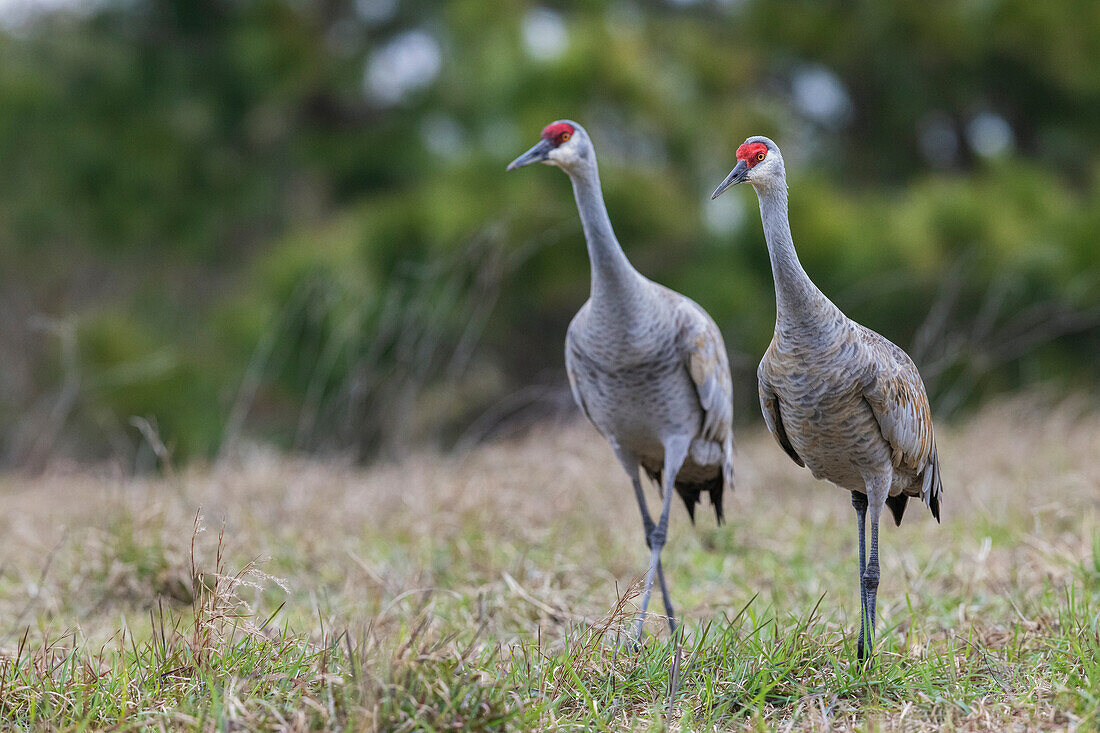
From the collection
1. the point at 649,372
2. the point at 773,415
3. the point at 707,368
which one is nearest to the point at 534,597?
the point at 649,372

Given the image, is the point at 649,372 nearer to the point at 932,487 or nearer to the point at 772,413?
the point at 772,413

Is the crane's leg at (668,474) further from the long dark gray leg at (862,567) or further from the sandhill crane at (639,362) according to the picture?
the long dark gray leg at (862,567)

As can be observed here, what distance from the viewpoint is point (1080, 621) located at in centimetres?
273

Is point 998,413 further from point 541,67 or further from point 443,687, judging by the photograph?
point 443,687

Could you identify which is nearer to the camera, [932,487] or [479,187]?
[932,487]

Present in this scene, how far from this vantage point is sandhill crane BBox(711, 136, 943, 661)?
7.67 ft

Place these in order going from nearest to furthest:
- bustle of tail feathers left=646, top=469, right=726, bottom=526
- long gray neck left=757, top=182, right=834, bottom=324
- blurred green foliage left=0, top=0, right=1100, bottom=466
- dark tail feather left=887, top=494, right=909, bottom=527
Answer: long gray neck left=757, top=182, right=834, bottom=324, dark tail feather left=887, top=494, right=909, bottom=527, bustle of tail feathers left=646, top=469, right=726, bottom=526, blurred green foliage left=0, top=0, right=1100, bottom=466

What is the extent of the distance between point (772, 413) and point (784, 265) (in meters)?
0.43

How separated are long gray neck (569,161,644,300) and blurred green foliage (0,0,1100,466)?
9.14 ft

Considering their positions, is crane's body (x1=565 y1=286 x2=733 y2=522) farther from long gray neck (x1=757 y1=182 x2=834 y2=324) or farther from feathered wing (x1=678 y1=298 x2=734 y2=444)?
long gray neck (x1=757 y1=182 x2=834 y2=324)

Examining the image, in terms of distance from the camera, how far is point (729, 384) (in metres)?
3.50

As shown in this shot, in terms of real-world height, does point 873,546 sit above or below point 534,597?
above

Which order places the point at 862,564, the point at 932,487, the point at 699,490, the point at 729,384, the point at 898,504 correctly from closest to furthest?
the point at 862,564 < the point at 932,487 < the point at 898,504 < the point at 729,384 < the point at 699,490

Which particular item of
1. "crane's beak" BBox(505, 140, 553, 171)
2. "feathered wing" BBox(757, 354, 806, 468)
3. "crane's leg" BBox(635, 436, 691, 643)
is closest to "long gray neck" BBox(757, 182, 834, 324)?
"feathered wing" BBox(757, 354, 806, 468)
